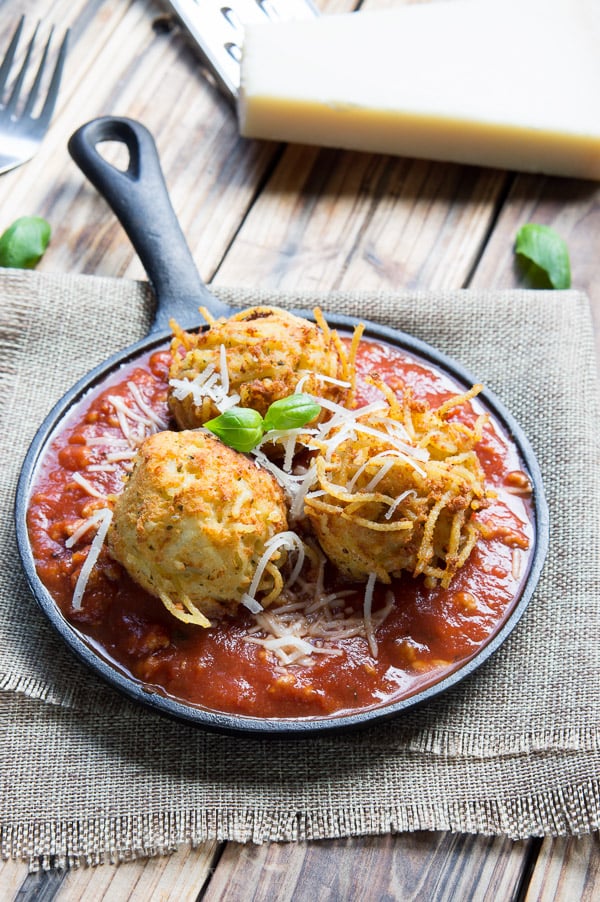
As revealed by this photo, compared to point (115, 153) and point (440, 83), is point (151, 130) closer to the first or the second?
point (115, 153)

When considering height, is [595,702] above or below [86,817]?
below

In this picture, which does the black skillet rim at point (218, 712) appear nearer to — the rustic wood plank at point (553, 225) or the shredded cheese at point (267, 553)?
the shredded cheese at point (267, 553)

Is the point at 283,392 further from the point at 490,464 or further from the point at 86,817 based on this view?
the point at 86,817

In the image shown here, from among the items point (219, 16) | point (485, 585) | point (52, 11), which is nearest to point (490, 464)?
point (485, 585)

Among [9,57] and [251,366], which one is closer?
[251,366]

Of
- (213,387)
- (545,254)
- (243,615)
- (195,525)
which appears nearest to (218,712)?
(243,615)

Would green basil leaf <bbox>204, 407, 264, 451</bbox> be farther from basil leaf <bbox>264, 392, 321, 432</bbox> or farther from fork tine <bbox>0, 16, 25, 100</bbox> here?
fork tine <bbox>0, 16, 25, 100</bbox>
